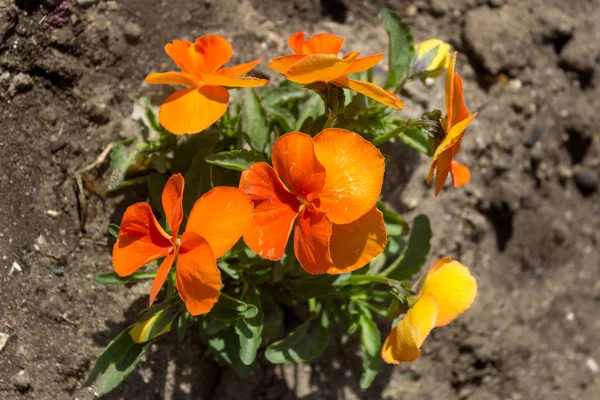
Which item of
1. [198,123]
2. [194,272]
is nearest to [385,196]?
[198,123]

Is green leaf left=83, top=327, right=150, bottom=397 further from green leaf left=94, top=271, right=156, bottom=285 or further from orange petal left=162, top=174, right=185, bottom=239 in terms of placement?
orange petal left=162, top=174, right=185, bottom=239

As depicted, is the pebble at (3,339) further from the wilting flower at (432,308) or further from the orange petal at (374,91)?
the orange petal at (374,91)

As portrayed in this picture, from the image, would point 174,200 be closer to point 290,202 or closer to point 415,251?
point 290,202

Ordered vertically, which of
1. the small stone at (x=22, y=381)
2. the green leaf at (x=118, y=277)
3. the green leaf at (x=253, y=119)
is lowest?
the small stone at (x=22, y=381)

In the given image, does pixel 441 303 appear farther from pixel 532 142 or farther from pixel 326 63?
pixel 532 142

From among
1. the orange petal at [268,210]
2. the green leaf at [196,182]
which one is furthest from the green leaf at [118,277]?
the orange petal at [268,210]

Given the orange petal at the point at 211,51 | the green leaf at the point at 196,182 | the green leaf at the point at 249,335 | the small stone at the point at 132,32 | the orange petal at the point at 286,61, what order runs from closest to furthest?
the orange petal at the point at 286,61 → the orange petal at the point at 211,51 → the green leaf at the point at 249,335 → the green leaf at the point at 196,182 → the small stone at the point at 132,32
